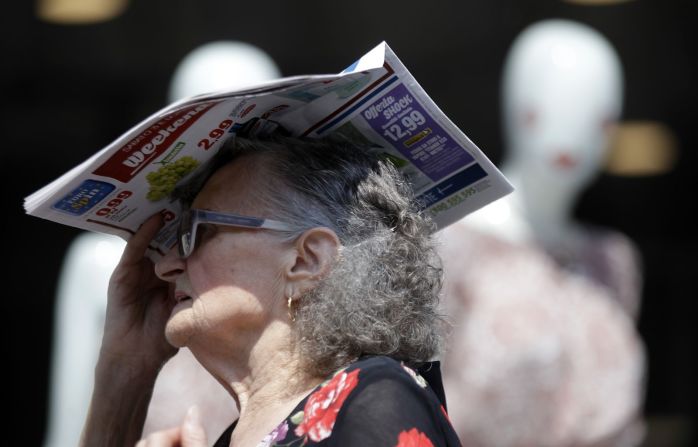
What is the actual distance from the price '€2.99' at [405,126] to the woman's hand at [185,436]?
43cm

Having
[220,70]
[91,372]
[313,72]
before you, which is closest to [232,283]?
[91,372]

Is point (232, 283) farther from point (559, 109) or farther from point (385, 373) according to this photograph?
point (559, 109)

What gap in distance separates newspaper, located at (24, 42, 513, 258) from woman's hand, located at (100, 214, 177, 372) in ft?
0.10

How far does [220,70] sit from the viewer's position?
2.99m

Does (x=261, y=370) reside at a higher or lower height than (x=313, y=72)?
higher

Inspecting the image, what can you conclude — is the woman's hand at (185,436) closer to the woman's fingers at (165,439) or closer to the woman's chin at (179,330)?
the woman's fingers at (165,439)

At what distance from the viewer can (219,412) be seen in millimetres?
2734

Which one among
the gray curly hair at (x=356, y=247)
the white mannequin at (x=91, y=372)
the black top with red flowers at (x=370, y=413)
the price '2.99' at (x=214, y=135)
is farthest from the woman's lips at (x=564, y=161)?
the black top with red flowers at (x=370, y=413)

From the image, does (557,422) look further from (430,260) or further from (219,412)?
(430,260)

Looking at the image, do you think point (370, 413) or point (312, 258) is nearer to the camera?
point (370, 413)

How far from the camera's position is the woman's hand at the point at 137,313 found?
5.12ft

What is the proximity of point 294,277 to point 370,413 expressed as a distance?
0.84ft

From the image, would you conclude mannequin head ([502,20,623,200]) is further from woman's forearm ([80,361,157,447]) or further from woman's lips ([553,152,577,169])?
woman's forearm ([80,361,157,447])

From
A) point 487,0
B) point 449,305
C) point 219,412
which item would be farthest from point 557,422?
point 487,0
